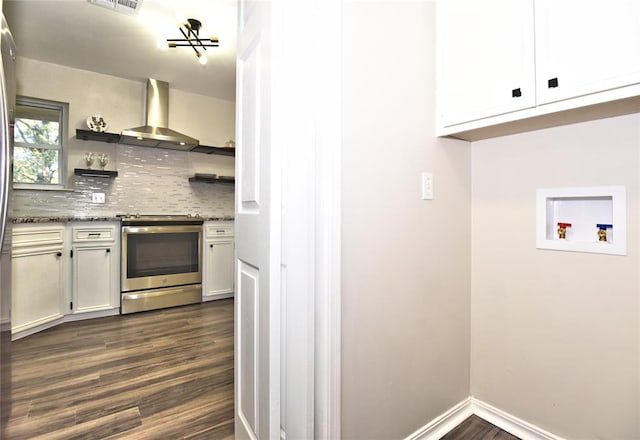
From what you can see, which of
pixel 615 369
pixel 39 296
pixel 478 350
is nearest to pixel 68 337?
pixel 39 296

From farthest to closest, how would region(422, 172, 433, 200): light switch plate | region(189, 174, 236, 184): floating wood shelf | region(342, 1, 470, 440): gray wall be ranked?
region(189, 174, 236, 184): floating wood shelf
region(422, 172, 433, 200): light switch plate
region(342, 1, 470, 440): gray wall

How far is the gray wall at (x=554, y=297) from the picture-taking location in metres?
1.20

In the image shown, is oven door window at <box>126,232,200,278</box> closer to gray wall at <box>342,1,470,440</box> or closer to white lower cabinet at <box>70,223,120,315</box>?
white lower cabinet at <box>70,223,120,315</box>

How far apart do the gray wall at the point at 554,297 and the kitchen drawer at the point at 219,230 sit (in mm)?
2842

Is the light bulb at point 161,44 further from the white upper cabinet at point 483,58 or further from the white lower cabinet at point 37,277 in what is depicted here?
the white upper cabinet at point 483,58

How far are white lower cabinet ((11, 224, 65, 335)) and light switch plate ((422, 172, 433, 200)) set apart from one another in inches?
117

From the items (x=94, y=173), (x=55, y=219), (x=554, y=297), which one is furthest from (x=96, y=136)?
(x=554, y=297)

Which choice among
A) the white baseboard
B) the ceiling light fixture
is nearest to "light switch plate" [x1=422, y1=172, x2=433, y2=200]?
the white baseboard

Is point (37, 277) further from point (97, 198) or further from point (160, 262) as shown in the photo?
point (97, 198)

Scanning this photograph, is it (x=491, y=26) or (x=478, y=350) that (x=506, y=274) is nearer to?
(x=478, y=350)

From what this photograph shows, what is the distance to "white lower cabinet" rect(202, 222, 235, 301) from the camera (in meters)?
3.65

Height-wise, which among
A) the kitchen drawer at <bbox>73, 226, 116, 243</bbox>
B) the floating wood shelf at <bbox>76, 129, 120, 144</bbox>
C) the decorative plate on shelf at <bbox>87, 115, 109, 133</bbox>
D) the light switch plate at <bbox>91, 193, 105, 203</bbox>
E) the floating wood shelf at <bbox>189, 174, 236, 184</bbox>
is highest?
the decorative plate on shelf at <bbox>87, 115, 109, 133</bbox>

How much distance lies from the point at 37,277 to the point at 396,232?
2986 mm

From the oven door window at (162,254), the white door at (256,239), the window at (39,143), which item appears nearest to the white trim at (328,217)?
the white door at (256,239)
